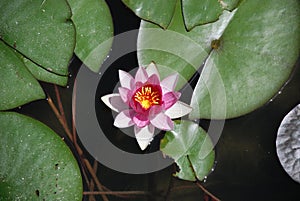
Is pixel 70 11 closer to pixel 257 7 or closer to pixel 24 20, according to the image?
pixel 24 20

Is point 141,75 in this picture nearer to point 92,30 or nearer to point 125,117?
point 125,117

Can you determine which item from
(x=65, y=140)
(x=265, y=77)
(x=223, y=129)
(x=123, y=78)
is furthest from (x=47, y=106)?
(x=265, y=77)

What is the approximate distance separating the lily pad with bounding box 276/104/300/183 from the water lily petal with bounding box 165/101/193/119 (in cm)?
42

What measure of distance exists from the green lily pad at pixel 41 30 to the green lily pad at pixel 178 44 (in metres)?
0.30

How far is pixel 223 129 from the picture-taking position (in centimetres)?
189

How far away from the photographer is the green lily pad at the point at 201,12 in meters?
1.69

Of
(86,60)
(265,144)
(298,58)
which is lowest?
(265,144)

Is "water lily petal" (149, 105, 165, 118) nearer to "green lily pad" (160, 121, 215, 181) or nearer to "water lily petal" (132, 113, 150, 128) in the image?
"water lily petal" (132, 113, 150, 128)

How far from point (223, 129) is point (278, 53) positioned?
397 millimetres

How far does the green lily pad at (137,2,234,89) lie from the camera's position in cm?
176

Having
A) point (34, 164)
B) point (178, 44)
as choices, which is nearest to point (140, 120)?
point (178, 44)

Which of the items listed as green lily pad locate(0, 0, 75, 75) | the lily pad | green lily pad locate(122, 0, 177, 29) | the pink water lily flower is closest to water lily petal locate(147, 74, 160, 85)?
the pink water lily flower

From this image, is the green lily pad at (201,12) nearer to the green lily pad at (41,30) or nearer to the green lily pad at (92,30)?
the green lily pad at (92,30)

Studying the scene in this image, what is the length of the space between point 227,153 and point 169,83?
44 centimetres
